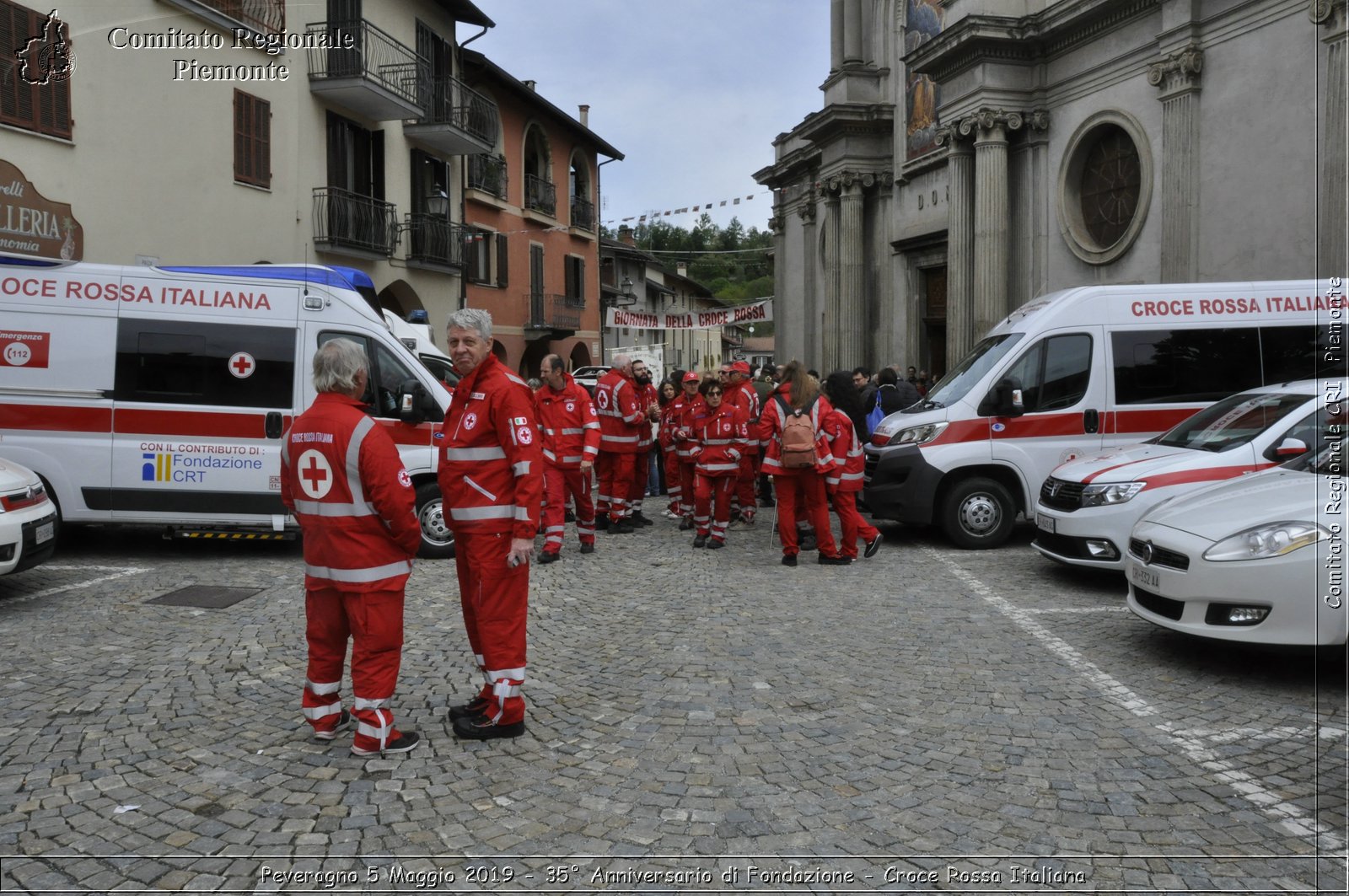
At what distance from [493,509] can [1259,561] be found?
3997mm

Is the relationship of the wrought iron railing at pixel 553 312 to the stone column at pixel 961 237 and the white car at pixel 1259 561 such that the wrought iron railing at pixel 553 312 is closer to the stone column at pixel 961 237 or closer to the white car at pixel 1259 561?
the stone column at pixel 961 237

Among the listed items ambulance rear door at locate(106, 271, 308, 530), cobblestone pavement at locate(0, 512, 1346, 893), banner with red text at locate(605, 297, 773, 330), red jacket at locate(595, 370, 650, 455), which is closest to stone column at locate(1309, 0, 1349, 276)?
cobblestone pavement at locate(0, 512, 1346, 893)

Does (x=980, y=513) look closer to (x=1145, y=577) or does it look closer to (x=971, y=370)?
(x=971, y=370)

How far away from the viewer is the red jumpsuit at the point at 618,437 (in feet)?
38.5

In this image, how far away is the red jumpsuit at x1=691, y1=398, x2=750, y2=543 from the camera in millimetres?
10445

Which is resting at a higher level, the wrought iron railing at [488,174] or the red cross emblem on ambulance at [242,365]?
the wrought iron railing at [488,174]

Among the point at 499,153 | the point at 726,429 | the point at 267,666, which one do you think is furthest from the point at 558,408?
the point at 499,153

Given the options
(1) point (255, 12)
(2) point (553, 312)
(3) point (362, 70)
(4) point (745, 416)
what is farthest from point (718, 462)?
(2) point (553, 312)

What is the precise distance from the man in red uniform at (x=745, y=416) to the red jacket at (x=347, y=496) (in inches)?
253

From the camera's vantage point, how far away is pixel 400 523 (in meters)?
4.53

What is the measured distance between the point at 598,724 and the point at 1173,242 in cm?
1465

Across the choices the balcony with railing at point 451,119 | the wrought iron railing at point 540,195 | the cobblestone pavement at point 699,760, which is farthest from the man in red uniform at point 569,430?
the wrought iron railing at point 540,195

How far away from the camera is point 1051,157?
19672 mm

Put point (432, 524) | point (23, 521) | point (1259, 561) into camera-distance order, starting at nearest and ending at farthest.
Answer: point (1259, 561) < point (23, 521) < point (432, 524)
